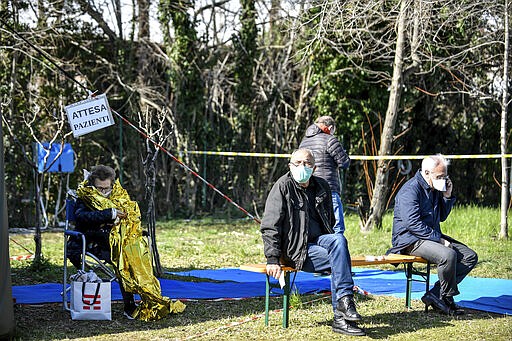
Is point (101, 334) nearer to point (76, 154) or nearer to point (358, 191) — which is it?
point (76, 154)

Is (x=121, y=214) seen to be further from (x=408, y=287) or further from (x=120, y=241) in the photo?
(x=408, y=287)

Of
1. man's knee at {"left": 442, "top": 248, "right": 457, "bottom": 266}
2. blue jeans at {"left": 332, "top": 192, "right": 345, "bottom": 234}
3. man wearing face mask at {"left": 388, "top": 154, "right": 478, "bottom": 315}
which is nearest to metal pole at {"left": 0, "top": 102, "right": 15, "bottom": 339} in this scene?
man wearing face mask at {"left": 388, "top": 154, "right": 478, "bottom": 315}

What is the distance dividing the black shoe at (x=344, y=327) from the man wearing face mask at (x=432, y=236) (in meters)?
1.02

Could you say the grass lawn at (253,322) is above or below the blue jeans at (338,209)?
below

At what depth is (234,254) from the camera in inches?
366

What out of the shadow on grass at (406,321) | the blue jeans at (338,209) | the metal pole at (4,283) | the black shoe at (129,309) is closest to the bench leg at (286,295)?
the shadow on grass at (406,321)

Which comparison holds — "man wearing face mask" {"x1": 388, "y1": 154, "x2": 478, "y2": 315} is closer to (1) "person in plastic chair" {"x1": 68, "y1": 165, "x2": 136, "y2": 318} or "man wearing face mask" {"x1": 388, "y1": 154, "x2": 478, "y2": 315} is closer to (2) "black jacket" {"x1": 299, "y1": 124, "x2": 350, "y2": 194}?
(2) "black jacket" {"x1": 299, "y1": 124, "x2": 350, "y2": 194}

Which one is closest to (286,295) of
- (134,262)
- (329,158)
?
(134,262)

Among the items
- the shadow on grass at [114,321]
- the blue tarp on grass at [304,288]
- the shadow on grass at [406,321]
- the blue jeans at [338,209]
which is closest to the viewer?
the shadow on grass at [114,321]

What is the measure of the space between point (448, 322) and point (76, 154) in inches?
346

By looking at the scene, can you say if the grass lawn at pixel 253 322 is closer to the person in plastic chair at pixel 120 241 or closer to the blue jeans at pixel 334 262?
the person in plastic chair at pixel 120 241

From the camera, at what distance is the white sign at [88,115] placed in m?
6.78

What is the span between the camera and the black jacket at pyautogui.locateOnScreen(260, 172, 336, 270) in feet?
17.0

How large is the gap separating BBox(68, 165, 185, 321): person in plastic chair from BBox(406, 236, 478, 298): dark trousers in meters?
A: 1.84
